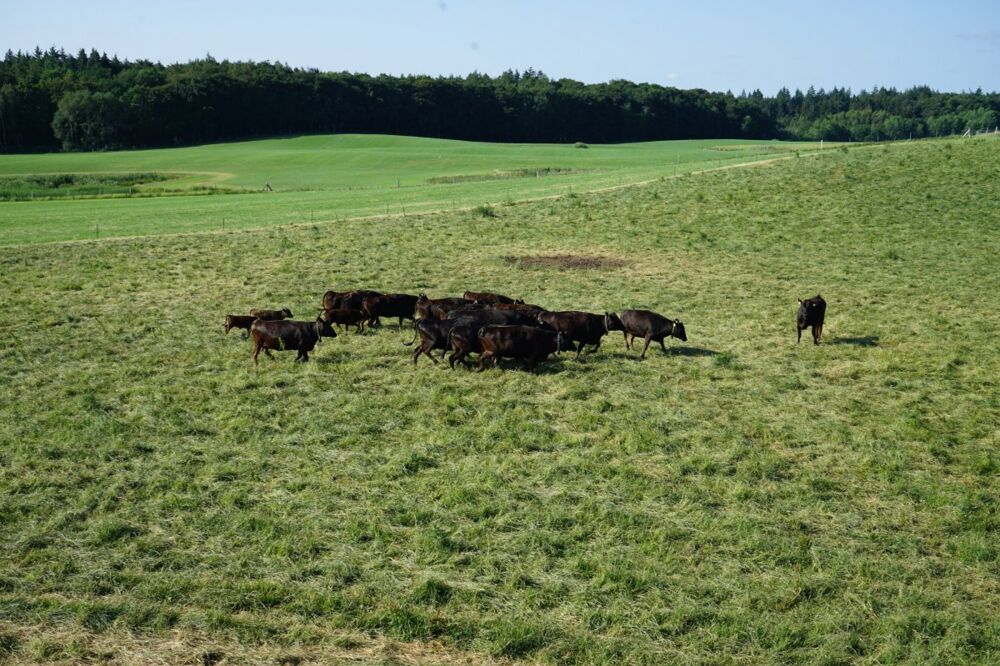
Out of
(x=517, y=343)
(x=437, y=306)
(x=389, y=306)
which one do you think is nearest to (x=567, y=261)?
(x=389, y=306)

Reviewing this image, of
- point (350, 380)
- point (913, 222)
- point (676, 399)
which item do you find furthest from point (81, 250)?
point (913, 222)

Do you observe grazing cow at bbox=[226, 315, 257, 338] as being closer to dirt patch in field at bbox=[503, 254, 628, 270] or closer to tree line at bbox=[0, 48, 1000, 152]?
dirt patch in field at bbox=[503, 254, 628, 270]

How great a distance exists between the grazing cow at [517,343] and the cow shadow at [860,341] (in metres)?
7.36

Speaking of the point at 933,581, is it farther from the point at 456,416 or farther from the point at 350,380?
the point at 350,380

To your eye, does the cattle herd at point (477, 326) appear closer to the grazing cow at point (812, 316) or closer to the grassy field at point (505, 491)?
the grazing cow at point (812, 316)

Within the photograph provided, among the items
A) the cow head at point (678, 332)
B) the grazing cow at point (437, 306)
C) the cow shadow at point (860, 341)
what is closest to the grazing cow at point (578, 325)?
the cow head at point (678, 332)

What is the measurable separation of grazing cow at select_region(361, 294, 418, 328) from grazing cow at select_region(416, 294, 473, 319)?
0.75 feet

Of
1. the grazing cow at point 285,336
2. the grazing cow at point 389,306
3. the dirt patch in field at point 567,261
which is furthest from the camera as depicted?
the dirt patch in field at point 567,261

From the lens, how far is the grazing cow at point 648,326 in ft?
57.7

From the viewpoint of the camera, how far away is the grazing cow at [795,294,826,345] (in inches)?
728

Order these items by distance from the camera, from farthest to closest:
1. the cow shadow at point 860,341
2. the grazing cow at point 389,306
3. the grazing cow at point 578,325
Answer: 1. the grazing cow at point 389,306
2. the cow shadow at point 860,341
3. the grazing cow at point 578,325

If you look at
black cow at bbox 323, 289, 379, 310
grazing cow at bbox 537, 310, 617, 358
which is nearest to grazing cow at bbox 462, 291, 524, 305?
black cow at bbox 323, 289, 379, 310

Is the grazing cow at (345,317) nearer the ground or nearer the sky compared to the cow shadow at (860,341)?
nearer the sky

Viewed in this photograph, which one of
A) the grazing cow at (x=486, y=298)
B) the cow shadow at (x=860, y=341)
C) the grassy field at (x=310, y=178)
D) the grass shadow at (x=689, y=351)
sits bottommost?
the grass shadow at (x=689, y=351)
